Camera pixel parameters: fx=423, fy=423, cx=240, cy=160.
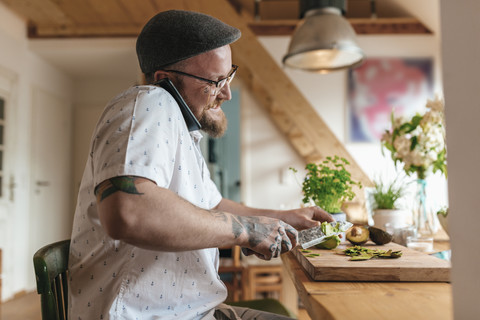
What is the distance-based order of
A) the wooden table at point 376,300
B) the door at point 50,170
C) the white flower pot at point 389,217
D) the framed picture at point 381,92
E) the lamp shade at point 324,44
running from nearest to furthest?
1. the wooden table at point 376,300
2. the white flower pot at point 389,217
3. the lamp shade at point 324,44
4. the framed picture at point 381,92
5. the door at point 50,170

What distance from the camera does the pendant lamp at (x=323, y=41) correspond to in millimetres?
2457

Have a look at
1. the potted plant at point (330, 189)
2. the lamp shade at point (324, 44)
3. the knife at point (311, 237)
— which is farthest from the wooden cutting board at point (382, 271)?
the lamp shade at point (324, 44)

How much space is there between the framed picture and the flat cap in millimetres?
3769

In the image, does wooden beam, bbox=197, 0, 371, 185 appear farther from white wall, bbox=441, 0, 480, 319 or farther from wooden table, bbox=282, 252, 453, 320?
white wall, bbox=441, 0, 480, 319

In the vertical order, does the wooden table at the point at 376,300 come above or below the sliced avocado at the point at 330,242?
below

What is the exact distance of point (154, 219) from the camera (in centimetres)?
77

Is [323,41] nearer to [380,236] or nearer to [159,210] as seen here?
[380,236]

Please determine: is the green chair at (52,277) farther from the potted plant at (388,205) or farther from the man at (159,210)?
the potted plant at (388,205)

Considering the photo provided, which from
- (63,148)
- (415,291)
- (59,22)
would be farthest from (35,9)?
(415,291)

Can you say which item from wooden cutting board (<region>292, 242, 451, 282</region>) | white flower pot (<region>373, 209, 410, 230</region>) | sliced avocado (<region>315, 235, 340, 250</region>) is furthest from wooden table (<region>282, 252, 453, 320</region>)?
white flower pot (<region>373, 209, 410, 230</region>)

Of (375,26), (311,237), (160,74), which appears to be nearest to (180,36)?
(160,74)

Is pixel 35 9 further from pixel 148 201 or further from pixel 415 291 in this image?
pixel 415 291

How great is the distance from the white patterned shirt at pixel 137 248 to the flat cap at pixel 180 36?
0.19 meters

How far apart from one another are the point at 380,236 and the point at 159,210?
0.76m
